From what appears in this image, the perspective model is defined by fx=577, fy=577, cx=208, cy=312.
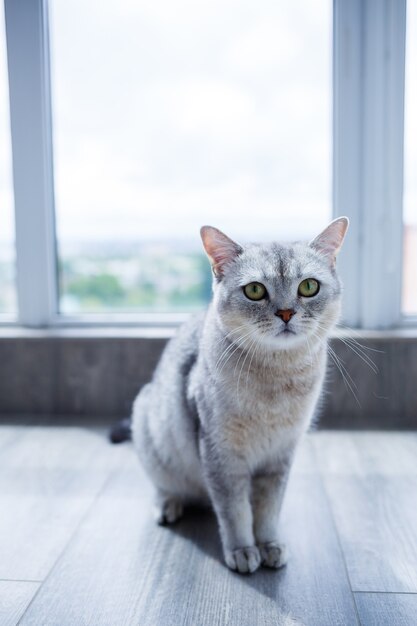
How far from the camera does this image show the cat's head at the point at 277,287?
113 cm

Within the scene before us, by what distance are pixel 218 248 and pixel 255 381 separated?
298mm

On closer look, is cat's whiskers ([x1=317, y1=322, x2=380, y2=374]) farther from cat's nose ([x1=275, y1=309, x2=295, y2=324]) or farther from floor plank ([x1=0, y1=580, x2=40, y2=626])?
floor plank ([x1=0, y1=580, x2=40, y2=626])

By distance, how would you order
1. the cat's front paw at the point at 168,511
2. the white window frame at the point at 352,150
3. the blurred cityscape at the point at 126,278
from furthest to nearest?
the blurred cityscape at the point at 126,278
the white window frame at the point at 352,150
the cat's front paw at the point at 168,511

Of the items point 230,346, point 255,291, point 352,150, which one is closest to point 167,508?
point 230,346

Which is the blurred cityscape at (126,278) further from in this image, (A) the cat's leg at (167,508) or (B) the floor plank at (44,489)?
(A) the cat's leg at (167,508)

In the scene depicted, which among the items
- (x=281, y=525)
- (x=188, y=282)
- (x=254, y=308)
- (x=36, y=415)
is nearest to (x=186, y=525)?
(x=281, y=525)

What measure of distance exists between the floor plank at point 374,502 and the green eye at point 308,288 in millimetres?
552

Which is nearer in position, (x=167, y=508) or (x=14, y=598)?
(x=14, y=598)

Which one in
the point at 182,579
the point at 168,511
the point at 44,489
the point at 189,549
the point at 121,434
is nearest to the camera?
the point at 182,579

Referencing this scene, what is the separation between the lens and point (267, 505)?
127 centimetres

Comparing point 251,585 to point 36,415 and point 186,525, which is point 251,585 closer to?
point 186,525

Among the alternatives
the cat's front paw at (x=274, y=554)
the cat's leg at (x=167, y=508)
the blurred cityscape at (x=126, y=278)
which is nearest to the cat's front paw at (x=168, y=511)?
the cat's leg at (x=167, y=508)

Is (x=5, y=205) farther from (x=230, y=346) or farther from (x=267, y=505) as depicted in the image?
(x=267, y=505)

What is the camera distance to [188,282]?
2.23 metres
